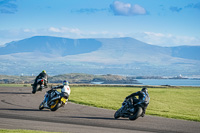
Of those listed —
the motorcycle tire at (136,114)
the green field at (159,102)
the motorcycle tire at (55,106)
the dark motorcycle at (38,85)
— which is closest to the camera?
the motorcycle tire at (136,114)

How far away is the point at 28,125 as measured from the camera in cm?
1802

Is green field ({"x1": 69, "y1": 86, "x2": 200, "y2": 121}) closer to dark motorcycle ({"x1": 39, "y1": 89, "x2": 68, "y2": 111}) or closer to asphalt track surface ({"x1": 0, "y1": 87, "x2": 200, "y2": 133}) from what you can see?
asphalt track surface ({"x1": 0, "y1": 87, "x2": 200, "y2": 133})

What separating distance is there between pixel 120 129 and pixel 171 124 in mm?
3329

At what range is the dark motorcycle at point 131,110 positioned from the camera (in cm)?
2025

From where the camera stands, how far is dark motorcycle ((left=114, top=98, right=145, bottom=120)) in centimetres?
2025

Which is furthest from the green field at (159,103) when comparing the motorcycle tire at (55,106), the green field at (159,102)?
the motorcycle tire at (55,106)

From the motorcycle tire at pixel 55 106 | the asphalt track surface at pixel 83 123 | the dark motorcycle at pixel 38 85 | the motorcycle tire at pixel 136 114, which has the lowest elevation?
the asphalt track surface at pixel 83 123

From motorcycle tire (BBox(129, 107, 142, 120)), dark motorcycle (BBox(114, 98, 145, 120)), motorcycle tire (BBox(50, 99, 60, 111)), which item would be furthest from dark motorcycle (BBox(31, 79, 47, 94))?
motorcycle tire (BBox(129, 107, 142, 120))

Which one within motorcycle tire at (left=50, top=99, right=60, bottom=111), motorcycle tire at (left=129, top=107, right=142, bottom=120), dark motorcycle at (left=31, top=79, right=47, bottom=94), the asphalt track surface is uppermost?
dark motorcycle at (left=31, top=79, right=47, bottom=94)

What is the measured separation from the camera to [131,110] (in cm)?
2056

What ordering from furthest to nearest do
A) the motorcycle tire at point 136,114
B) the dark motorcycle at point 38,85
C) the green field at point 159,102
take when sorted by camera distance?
1. the dark motorcycle at point 38,85
2. the green field at point 159,102
3. the motorcycle tire at point 136,114

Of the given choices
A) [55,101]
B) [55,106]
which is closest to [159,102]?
[55,101]

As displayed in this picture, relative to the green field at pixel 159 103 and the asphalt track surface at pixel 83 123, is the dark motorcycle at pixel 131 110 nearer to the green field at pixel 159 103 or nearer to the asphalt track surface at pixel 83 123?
the asphalt track surface at pixel 83 123

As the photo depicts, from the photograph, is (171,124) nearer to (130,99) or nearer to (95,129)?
(130,99)
